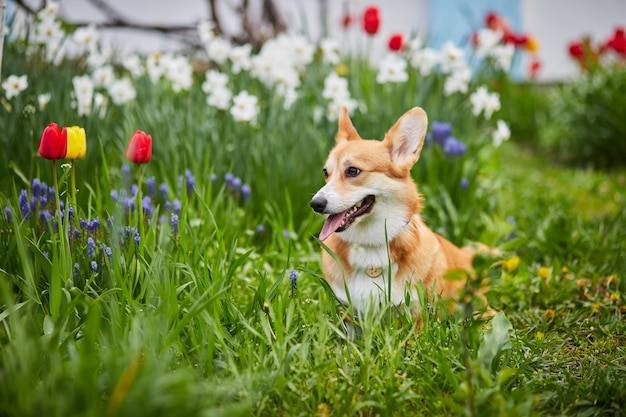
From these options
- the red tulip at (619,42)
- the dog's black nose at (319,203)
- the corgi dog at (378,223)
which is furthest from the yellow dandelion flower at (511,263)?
the red tulip at (619,42)

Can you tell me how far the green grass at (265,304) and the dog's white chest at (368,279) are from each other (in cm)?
9

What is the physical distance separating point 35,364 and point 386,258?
1.40 m

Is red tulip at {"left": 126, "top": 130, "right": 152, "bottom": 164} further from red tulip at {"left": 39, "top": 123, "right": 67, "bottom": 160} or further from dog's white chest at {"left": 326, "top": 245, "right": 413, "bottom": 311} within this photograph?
dog's white chest at {"left": 326, "top": 245, "right": 413, "bottom": 311}


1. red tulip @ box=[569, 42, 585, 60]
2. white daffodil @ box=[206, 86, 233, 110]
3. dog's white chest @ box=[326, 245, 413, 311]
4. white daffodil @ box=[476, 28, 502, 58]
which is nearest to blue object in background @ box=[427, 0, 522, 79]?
red tulip @ box=[569, 42, 585, 60]

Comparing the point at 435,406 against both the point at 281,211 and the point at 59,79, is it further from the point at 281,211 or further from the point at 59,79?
the point at 59,79

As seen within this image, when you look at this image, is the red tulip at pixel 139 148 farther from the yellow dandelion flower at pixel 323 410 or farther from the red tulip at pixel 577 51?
the red tulip at pixel 577 51

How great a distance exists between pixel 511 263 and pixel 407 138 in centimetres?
106

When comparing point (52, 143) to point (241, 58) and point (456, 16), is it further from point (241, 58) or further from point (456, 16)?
point (456, 16)

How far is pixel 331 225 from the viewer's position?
2486 millimetres

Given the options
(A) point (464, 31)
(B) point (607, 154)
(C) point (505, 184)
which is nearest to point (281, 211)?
(C) point (505, 184)

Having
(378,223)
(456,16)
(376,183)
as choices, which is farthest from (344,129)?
(456,16)

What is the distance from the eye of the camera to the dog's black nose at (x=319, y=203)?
2406 mm

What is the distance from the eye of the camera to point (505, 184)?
16.6ft

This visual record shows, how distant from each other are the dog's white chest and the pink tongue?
0.56 ft
